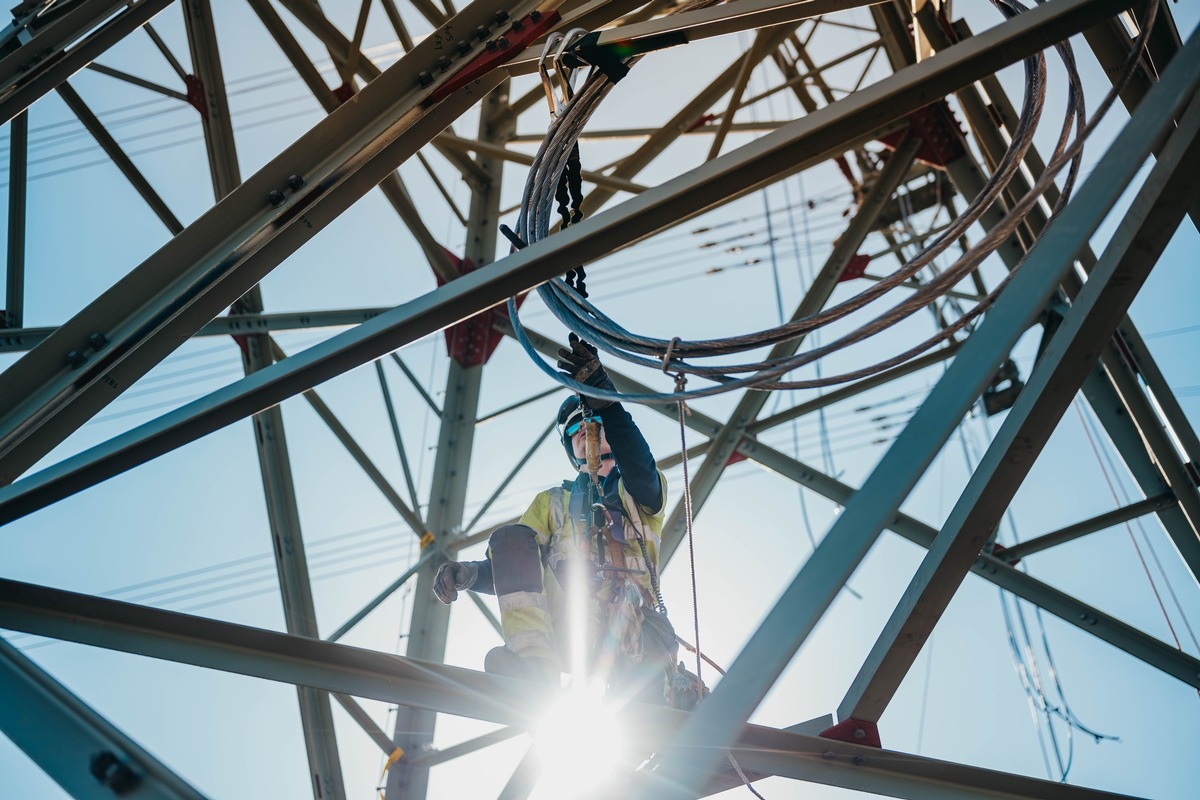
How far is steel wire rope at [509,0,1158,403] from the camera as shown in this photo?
3.52m

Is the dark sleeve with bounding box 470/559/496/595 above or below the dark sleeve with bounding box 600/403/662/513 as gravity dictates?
below

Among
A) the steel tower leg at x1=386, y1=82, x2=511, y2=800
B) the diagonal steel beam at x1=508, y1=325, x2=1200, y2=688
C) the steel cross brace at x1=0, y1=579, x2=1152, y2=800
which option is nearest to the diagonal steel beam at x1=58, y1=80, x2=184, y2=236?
the steel tower leg at x1=386, y1=82, x2=511, y2=800

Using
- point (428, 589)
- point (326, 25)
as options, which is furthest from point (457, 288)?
point (326, 25)

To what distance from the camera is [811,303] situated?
7.36 meters

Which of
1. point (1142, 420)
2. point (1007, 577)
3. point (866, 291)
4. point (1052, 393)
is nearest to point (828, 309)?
point (866, 291)

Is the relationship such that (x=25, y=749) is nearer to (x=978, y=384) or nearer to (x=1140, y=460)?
(x=978, y=384)

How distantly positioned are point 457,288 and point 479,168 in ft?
16.0

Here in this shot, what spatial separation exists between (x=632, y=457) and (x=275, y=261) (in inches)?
66.8

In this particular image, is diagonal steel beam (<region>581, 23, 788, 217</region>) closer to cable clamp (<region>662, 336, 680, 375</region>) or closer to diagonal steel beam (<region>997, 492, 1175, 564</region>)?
diagonal steel beam (<region>997, 492, 1175, 564</region>)

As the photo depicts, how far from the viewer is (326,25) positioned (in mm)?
Result: 7277

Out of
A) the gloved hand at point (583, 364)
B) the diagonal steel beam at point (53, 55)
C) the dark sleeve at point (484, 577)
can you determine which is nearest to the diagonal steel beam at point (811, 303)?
the dark sleeve at point (484, 577)

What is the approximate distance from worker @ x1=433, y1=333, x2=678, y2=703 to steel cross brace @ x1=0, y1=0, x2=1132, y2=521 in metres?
1.13

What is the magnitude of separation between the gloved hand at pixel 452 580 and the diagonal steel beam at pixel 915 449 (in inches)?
86.9

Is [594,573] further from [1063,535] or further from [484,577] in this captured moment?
[1063,535]
